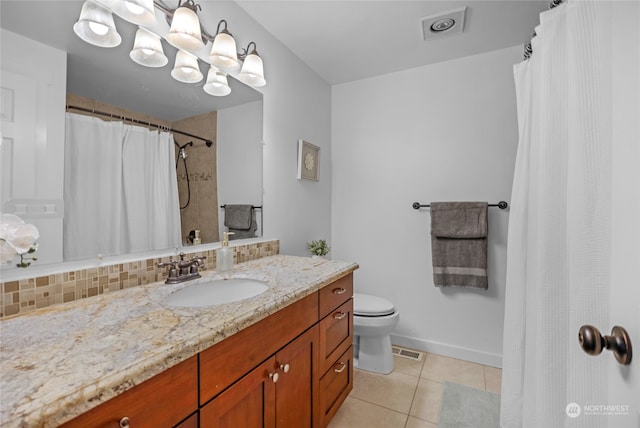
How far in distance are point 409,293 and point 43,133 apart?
238 cm

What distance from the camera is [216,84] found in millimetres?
1556

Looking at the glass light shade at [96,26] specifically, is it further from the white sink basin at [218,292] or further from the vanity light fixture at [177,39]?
the white sink basin at [218,292]

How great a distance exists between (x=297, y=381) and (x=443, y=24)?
84.3 inches

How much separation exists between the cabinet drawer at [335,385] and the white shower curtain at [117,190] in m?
0.96

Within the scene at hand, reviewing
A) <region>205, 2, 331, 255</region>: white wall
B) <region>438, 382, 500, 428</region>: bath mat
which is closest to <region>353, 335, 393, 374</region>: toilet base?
<region>438, 382, 500, 428</region>: bath mat

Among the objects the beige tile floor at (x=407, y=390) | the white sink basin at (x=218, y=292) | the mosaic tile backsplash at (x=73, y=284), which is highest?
the mosaic tile backsplash at (x=73, y=284)

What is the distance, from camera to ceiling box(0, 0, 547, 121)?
966 millimetres

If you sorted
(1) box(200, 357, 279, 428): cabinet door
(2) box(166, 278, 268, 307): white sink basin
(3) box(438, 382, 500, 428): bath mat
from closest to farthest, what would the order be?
(1) box(200, 357, 279, 428): cabinet door < (2) box(166, 278, 268, 307): white sink basin < (3) box(438, 382, 500, 428): bath mat

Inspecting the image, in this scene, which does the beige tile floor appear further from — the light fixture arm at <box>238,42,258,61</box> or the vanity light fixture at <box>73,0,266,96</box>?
the light fixture arm at <box>238,42,258,61</box>

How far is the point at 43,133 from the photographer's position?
0.91 m

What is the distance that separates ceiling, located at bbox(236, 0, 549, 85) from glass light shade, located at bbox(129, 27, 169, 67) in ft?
2.19

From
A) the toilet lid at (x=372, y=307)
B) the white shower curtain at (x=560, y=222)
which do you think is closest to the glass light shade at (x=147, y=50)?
the white shower curtain at (x=560, y=222)

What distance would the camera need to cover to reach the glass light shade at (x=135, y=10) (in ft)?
3.42

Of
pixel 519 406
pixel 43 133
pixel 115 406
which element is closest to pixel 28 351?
pixel 115 406
